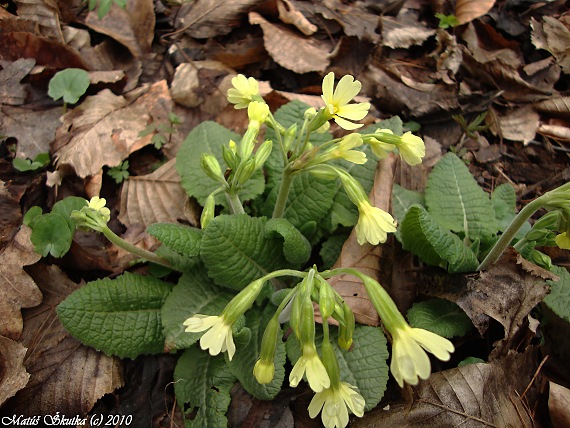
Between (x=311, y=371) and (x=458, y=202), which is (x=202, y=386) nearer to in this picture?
(x=311, y=371)

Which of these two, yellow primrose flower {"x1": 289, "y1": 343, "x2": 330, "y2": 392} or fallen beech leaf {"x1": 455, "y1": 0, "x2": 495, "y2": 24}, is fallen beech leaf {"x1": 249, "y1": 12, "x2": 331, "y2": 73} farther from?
yellow primrose flower {"x1": 289, "y1": 343, "x2": 330, "y2": 392}

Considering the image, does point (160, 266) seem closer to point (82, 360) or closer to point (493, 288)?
point (82, 360)

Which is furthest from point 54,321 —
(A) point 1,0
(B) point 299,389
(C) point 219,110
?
(A) point 1,0

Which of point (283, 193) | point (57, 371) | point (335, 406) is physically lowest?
point (57, 371)

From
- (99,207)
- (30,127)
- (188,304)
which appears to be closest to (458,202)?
(188,304)

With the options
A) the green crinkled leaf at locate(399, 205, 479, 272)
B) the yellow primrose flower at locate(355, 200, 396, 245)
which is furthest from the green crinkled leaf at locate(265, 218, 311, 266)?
the green crinkled leaf at locate(399, 205, 479, 272)

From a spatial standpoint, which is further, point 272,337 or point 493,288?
point 493,288
